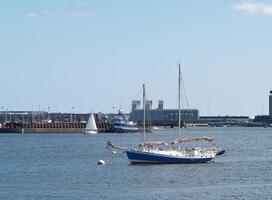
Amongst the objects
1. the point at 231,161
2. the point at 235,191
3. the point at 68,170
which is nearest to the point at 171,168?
the point at 68,170

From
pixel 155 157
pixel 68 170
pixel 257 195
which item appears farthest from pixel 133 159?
pixel 257 195

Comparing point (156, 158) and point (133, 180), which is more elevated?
point (156, 158)

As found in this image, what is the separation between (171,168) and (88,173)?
10.4 m

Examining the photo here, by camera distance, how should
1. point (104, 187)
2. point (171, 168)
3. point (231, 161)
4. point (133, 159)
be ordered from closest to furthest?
1. point (104, 187)
2. point (171, 168)
3. point (133, 159)
4. point (231, 161)

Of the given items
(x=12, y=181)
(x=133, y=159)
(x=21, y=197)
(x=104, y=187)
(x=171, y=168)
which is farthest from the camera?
(x=133, y=159)

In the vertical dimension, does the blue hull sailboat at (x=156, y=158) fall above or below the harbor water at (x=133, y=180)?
above

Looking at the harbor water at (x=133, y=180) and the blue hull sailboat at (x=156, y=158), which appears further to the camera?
the blue hull sailboat at (x=156, y=158)

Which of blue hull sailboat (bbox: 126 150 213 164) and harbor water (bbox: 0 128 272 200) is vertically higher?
blue hull sailboat (bbox: 126 150 213 164)

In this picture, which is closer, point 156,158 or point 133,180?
point 133,180

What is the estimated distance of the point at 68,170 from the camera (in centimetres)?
8931

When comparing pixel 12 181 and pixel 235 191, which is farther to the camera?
pixel 12 181

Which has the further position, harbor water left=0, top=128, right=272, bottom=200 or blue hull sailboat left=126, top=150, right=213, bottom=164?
blue hull sailboat left=126, top=150, right=213, bottom=164

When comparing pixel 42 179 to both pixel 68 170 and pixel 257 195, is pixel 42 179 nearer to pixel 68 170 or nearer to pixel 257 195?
pixel 68 170

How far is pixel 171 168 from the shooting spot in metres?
90.1
